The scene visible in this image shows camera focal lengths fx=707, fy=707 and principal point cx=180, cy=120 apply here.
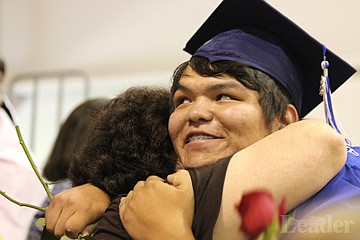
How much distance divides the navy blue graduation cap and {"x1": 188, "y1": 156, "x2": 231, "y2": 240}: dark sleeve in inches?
12.5

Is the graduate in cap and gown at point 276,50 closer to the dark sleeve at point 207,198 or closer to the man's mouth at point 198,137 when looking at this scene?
the man's mouth at point 198,137

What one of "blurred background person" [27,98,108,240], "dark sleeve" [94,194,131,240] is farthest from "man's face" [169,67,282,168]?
"blurred background person" [27,98,108,240]

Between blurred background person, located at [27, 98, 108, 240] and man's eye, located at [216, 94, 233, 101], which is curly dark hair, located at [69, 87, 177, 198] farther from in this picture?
blurred background person, located at [27, 98, 108, 240]

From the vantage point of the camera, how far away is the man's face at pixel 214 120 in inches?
46.9

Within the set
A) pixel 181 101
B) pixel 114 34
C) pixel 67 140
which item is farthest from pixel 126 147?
pixel 114 34

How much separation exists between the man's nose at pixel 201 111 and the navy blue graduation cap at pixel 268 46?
0.08 metres

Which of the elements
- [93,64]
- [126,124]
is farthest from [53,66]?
[126,124]

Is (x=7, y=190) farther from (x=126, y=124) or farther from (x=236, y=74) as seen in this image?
(x=236, y=74)

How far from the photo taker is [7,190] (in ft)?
7.32

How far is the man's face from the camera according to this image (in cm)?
119

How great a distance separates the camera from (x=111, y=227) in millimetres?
1050

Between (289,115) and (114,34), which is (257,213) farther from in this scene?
(114,34)

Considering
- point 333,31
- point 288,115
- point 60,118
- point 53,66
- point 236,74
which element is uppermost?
point 236,74

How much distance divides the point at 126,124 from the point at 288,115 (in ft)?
0.98
